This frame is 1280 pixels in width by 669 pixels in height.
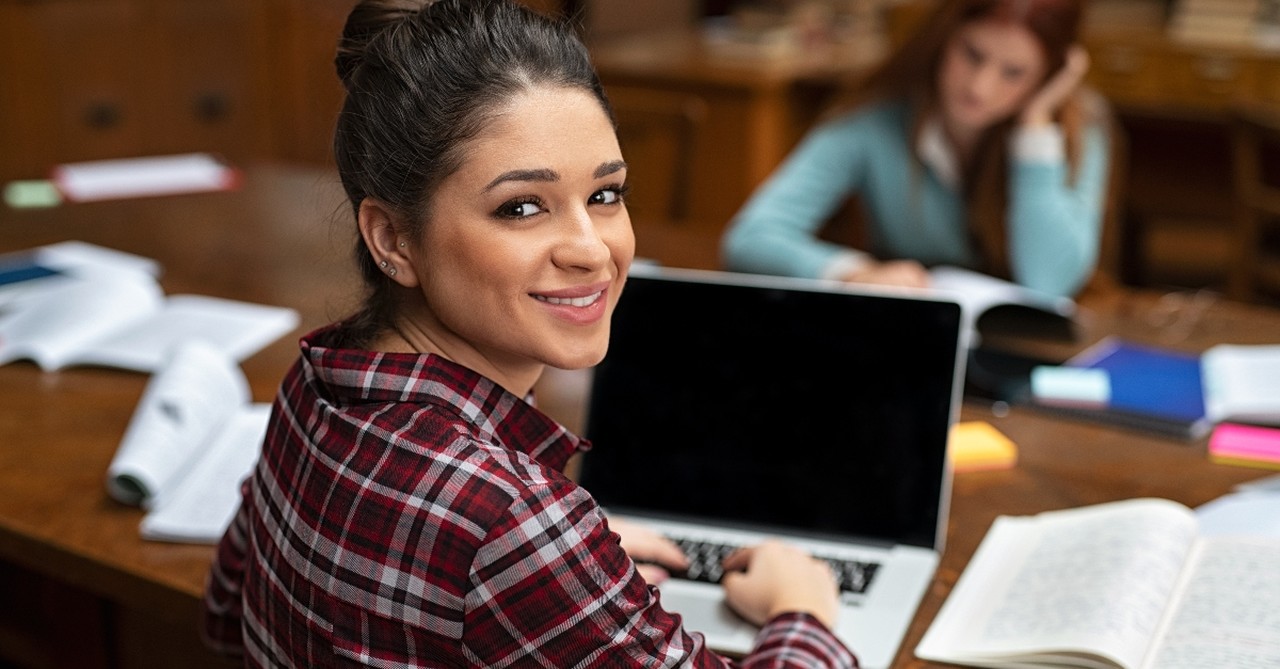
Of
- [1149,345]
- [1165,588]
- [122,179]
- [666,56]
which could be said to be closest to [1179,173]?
[666,56]

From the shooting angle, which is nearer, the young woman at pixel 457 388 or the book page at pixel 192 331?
the young woman at pixel 457 388

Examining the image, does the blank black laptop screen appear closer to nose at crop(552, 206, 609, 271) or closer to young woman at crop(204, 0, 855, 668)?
young woman at crop(204, 0, 855, 668)

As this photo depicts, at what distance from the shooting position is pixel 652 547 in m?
1.26

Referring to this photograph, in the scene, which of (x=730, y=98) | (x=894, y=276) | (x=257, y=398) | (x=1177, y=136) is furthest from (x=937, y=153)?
(x=1177, y=136)

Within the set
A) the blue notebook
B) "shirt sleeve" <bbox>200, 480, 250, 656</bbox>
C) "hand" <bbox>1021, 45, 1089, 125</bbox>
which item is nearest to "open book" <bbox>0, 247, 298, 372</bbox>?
"shirt sleeve" <bbox>200, 480, 250, 656</bbox>

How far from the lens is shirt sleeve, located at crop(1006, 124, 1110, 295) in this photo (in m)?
2.10

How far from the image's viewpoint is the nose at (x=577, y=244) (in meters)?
0.94

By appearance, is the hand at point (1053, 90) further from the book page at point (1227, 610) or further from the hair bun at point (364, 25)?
the hair bun at point (364, 25)

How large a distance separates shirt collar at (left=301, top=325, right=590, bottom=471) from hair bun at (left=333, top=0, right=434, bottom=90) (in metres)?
0.20

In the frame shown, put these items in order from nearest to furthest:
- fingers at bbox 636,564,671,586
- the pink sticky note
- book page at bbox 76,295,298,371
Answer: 1. fingers at bbox 636,564,671,586
2. the pink sticky note
3. book page at bbox 76,295,298,371

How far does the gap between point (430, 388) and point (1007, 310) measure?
1.10 m

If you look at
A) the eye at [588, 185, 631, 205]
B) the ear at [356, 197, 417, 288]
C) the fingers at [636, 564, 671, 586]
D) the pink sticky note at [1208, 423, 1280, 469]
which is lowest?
the pink sticky note at [1208, 423, 1280, 469]

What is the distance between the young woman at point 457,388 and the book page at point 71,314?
892 millimetres

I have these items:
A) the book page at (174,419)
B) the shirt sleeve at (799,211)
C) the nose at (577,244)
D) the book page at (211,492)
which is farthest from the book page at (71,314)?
the nose at (577,244)
